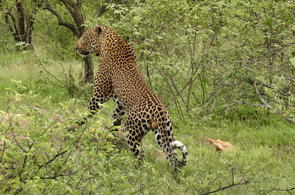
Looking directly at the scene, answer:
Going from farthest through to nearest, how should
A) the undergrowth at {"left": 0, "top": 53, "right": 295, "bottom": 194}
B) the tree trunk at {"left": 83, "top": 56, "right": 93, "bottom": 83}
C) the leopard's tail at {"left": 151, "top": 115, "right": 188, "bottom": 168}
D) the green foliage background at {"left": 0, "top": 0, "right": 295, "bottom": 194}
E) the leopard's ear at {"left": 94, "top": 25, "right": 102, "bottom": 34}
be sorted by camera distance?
the tree trunk at {"left": 83, "top": 56, "right": 93, "bottom": 83}, the leopard's ear at {"left": 94, "top": 25, "right": 102, "bottom": 34}, the green foliage background at {"left": 0, "top": 0, "right": 295, "bottom": 194}, the leopard's tail at {"left": 151, "top": 115, "right": 188, "bottom": 168}, the undergrowth at {"left": 0, "top": 53, "right": 295, "bottom": 194}

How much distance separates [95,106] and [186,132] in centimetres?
240

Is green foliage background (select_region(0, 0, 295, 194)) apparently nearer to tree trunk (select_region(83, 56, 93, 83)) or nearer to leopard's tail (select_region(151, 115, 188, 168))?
leopard's tail (select_region(151, 115, 188, 168))

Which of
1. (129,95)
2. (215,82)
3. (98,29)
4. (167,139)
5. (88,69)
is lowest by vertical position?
(88,69)

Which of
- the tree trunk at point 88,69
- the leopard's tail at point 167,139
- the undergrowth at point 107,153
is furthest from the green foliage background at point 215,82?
the tree trunk at point 88,69

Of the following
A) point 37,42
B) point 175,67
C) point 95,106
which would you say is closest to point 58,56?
point 37,42

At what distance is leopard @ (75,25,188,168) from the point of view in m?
7.68

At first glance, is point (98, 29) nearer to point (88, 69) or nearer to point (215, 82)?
point (215, 82)

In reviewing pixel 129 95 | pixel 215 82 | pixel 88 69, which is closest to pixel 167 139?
pixel 129 95

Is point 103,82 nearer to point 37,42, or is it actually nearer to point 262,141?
point 262,141

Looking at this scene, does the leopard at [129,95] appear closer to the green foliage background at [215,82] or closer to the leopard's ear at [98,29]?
the leopard's ear at [98,29]

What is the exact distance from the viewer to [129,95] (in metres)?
8.19

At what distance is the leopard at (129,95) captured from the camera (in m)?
7.68

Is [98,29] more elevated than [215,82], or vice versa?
Answer: [98,29]

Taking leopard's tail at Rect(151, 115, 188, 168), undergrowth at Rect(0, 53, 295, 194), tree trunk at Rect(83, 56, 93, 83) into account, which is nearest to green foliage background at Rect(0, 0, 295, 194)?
undergrowth at Rect(0, 53, 295, 194)
